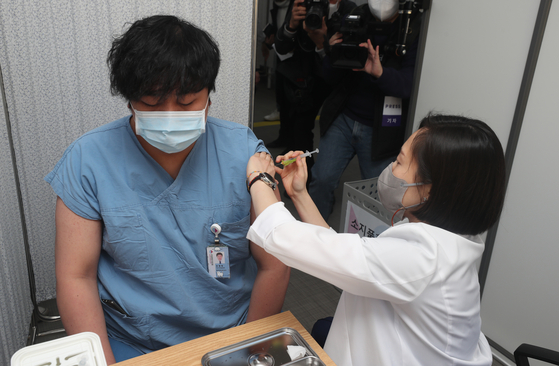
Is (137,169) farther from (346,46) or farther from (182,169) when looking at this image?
(346,46)

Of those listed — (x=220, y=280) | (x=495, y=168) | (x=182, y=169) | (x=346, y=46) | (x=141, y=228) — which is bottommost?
(x=220, y=280)

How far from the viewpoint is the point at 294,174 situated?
126 centimetres

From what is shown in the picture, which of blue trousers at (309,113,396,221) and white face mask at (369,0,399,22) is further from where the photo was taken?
blue trousers at (309,113,396,221)

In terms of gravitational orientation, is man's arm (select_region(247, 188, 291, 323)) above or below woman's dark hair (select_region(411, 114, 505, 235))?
below

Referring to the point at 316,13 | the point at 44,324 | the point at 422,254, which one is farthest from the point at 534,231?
the point at 44,324

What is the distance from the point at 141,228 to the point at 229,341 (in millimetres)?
368

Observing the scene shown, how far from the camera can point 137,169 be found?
41.9 inches


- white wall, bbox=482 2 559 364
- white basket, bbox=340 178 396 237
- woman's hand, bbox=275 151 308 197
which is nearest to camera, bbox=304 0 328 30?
white basket, bbox=340 178 396 237

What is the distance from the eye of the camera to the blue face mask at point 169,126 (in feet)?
3.22

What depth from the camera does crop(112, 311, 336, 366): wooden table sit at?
83 cm

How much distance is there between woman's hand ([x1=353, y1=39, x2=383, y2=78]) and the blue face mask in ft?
4.06

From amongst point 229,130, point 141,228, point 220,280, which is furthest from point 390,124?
point 141,228

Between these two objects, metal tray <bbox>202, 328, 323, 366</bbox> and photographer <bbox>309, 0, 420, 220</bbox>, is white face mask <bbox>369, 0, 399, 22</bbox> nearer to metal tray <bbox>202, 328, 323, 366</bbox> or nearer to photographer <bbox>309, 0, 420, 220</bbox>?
photographer <bbox>309, 0, 420, 220</bbox>

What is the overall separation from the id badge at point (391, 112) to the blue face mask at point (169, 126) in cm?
136
